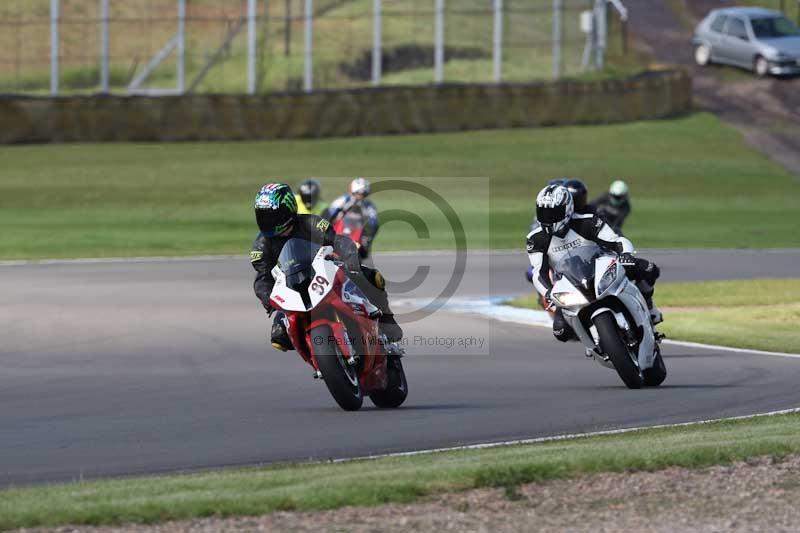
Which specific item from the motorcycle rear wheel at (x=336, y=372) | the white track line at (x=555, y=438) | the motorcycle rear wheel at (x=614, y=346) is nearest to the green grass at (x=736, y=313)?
the motorcycle rear wheel at (x=614, y=346)

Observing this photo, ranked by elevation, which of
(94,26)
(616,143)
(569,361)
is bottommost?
(569,361)

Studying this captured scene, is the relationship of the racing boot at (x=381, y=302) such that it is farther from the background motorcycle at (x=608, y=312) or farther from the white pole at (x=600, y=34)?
the white pole at (x=600, y=34)

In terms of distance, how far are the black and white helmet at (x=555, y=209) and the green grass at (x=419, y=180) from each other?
16612 mm

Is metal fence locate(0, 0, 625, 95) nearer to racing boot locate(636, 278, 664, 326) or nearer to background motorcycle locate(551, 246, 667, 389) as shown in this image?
racing boot locate(636, 278, 664, 326)

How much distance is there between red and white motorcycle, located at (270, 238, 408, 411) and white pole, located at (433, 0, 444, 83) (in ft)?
91.8

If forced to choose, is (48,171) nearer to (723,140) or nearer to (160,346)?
(723,140)

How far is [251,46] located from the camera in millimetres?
37969

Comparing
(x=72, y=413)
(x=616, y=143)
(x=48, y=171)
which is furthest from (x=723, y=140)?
(x=72, y=413)

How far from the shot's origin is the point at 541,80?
4150 cm

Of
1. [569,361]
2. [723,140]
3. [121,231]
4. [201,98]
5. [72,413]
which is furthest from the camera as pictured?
[723,140]

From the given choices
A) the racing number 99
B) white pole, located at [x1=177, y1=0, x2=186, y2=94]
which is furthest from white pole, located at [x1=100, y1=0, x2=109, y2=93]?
the racing number 99

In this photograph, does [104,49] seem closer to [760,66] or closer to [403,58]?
[403,58]

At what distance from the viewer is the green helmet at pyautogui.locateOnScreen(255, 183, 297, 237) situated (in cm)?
1128

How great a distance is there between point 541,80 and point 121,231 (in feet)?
45.2
